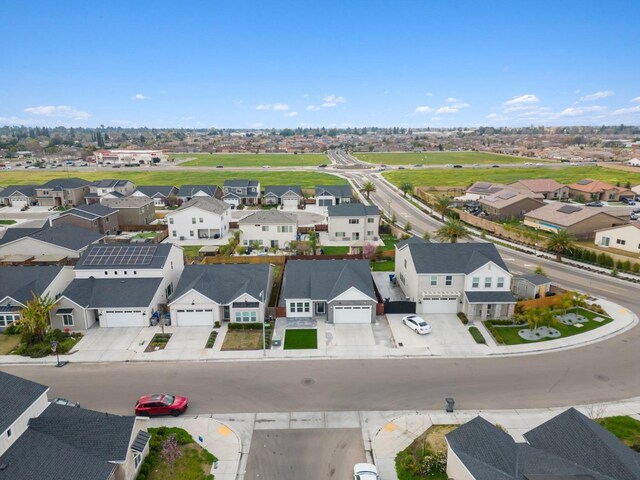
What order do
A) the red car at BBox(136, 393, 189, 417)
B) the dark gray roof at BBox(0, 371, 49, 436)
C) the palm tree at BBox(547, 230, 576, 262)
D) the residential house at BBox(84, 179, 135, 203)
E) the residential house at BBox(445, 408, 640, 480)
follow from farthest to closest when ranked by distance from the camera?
the residential house at BBox(84, 179, 135, 203)
the palm tree at BBox(547, 230, 576, 262)
the red car at BBox(136, 393, 189, 417)
the dark gray roof at BBox(0, 371, 49, 436)
the residential house at BBox(445, 408, 640, 480)

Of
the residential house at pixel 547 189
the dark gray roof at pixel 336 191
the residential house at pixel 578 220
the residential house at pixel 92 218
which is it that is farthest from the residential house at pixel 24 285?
the residential house at pixel 547 189

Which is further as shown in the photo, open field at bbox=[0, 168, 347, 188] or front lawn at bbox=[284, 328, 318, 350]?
open field at bbox=[0, 168, 347, 188]

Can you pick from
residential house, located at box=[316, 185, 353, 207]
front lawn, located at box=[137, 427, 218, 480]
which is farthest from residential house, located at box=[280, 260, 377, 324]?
residential house, located at box=[316, 185, 353, 207]

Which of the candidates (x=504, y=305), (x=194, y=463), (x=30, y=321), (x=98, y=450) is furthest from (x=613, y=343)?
(x=30, y=321)

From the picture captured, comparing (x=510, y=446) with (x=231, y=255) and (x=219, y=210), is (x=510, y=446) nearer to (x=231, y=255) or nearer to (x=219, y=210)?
(x=231, y=255)

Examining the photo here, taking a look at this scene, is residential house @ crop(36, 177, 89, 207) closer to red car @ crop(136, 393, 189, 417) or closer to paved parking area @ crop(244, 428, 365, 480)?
red car @ crop(136, 393, 189, 417)
